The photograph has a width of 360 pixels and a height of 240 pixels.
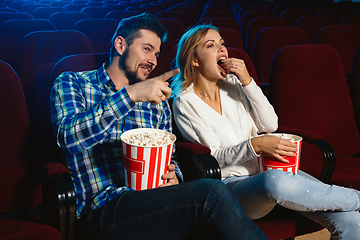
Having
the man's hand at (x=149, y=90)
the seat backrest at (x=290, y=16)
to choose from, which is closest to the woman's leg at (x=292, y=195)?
the man's hand at (x=149, y=90)

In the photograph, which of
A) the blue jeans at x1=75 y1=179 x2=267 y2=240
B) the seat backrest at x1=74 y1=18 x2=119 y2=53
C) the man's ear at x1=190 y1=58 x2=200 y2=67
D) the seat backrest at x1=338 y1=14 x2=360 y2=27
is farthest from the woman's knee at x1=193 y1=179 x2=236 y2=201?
the seat backrest at x1=338 y1=14 x2=360 y2=27

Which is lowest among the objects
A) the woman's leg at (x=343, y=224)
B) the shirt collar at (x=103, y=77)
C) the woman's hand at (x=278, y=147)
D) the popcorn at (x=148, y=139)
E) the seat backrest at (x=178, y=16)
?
the woman's leg at (x=343, y=224)

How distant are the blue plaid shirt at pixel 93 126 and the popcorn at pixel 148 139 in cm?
6

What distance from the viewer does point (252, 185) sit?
854 mm

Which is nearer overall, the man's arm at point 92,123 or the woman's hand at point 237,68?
the man's arm at point 92,123

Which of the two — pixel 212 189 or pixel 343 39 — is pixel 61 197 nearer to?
pixel 212 189

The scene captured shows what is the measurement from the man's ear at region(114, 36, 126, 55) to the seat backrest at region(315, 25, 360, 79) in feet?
5.47

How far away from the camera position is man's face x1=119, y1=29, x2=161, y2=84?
3.22 feet

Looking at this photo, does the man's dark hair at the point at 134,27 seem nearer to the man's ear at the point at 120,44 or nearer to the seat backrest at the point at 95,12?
the man's ear at the point at 120,44

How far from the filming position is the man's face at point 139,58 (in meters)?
0.98

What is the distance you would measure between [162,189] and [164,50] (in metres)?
0.84

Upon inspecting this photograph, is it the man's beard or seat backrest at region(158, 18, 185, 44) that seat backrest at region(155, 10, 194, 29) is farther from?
the man's beard

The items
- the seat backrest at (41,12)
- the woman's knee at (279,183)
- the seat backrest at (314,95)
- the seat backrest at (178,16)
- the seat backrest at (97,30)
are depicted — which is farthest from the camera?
the seat backrest at (178,16)

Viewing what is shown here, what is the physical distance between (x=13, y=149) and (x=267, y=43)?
1.63m
